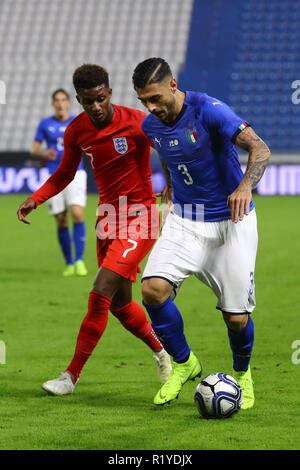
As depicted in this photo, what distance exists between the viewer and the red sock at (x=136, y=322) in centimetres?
500

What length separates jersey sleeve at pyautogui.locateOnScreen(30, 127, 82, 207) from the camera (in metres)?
5.00

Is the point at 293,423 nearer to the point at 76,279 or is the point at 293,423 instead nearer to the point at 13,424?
the point at 13,424

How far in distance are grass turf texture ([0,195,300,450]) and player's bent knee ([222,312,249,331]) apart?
43 cm

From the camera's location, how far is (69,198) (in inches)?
391

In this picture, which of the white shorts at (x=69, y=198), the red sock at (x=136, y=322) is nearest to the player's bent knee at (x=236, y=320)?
the red sock at (x=136, y=322)

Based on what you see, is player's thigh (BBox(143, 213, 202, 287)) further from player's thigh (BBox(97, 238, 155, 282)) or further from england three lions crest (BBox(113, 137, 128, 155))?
england three lions crest (BBox(113, 137, 128, 155))

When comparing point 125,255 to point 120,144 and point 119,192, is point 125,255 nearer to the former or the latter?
point 119,192

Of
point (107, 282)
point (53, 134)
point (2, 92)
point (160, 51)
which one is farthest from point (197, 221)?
point (160, 51)

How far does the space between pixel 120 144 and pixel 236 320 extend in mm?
1287

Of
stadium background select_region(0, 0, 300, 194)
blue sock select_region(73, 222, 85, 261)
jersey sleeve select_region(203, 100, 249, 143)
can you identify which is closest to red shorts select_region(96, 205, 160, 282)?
jersey sleeve select_region(203, 100, 249, 143)

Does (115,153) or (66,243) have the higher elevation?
(115,153)

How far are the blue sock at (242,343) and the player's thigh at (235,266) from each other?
Answer: 5.9 inches
